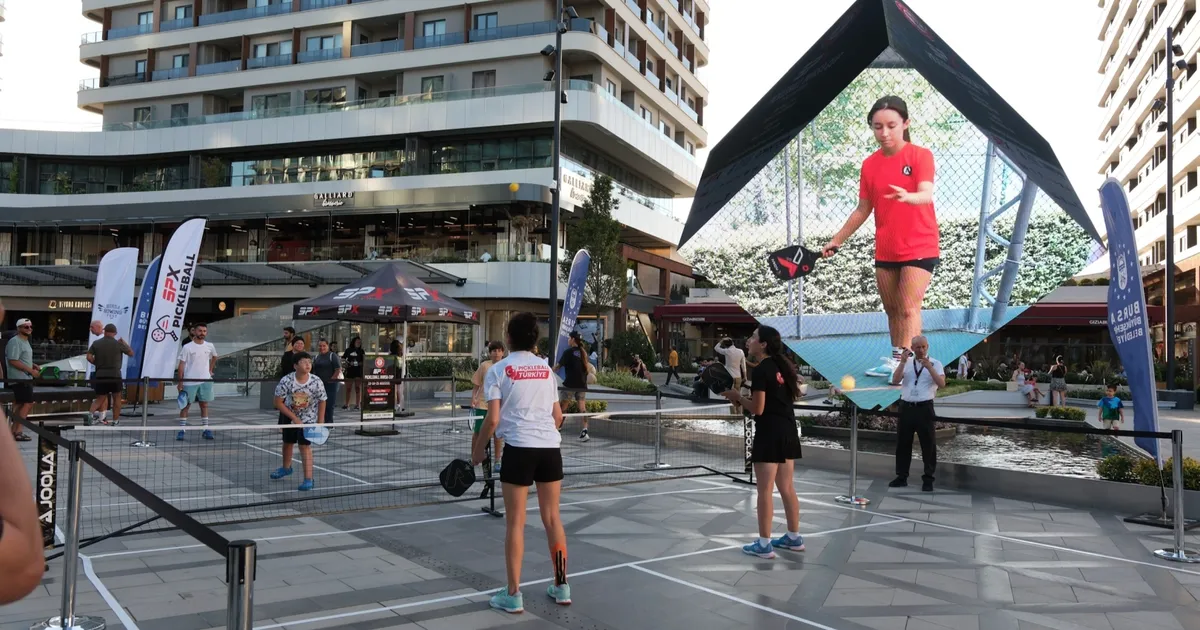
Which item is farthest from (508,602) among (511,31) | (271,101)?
(271,101)

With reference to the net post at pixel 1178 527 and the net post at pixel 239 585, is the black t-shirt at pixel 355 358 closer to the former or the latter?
the net post at pixel 1178 527

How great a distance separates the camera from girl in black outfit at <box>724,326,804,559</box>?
6488mm

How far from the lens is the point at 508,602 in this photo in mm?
5082

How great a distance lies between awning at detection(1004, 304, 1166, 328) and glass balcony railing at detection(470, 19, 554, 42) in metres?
25.9

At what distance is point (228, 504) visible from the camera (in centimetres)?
802

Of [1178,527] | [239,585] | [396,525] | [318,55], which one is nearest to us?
[239,585]

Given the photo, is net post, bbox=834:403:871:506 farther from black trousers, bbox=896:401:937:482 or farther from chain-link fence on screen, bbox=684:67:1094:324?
chain-link fence on screen, bbox=684:67:1094:324

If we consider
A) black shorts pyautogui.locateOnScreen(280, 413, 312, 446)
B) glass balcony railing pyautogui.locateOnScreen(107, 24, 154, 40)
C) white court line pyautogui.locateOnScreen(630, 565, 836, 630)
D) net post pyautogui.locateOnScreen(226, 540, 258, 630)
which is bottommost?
white court line pyautogui.locateOnScreen(630, 565, 836, 630)

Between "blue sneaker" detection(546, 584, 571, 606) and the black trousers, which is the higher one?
the black trousers

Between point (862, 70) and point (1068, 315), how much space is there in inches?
1185

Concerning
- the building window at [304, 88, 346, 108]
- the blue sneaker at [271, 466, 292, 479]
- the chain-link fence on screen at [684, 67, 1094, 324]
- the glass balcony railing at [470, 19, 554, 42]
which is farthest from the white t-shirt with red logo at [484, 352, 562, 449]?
the building window at [304, 88, 346, 108]

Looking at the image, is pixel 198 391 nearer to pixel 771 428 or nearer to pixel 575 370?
pixel 575 370

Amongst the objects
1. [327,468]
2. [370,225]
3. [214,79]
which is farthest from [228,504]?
[214,79]

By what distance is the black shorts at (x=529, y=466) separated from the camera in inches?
199
